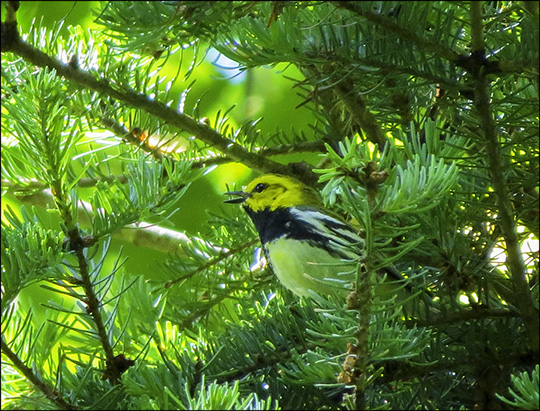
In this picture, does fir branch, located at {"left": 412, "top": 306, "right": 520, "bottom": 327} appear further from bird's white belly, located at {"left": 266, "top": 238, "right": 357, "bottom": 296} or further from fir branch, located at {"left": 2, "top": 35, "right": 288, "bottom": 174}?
fir branch, located at {"left": 2, "top": 35, "right": 288, "bottom": 174}

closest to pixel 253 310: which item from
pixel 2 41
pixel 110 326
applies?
pixel 110 326

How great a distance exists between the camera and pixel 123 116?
4.09 feet

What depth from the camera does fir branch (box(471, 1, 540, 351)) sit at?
2.78 feet

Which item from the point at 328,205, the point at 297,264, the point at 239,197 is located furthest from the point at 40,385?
the point at 239,197

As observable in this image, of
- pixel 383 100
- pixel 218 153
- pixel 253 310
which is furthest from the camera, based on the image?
pixel 218 153

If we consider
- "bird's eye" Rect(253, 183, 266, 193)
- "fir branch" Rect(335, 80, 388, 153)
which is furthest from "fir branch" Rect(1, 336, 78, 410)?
"bird's eye" Rect(253, 183, 266, 193)

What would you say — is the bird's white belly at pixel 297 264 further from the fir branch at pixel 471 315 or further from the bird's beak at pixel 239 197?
the fir branch at pixel 471 315

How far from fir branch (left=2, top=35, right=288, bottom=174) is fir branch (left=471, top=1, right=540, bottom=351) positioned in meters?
0.51

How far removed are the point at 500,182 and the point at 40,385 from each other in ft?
1.89

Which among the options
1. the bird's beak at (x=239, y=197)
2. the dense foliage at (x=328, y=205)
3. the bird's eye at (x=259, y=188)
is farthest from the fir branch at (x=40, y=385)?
the bird's eye at (x=259, y=188)

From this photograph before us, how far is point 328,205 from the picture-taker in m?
0.74

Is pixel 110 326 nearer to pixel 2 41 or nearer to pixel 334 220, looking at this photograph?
pixel 2 41

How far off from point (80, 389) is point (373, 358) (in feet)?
1.13

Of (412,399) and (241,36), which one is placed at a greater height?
(241,36)
